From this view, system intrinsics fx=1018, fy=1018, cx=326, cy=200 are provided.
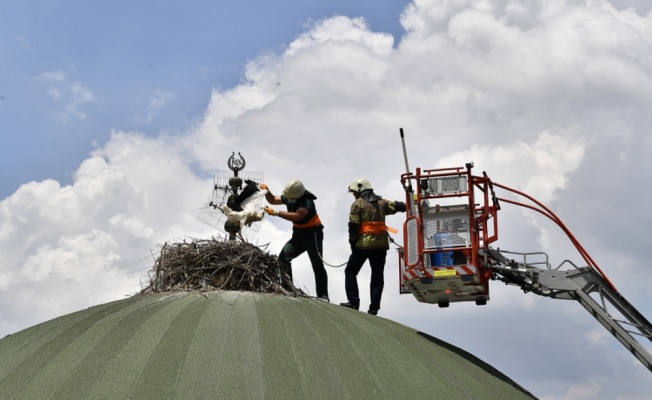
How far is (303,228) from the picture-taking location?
1838 centimetres

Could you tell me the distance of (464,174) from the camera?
16.3m

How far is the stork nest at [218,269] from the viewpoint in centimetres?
1695

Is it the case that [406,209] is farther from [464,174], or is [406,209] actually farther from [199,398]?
[199,398]

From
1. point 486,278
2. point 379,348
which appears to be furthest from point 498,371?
point 379,348

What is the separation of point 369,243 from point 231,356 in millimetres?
5106

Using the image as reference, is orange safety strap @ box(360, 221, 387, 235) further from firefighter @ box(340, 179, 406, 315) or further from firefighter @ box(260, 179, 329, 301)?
firefighter @ box(260, 179, 329, 301)

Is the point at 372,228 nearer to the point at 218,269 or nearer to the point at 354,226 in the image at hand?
the point at 354,226

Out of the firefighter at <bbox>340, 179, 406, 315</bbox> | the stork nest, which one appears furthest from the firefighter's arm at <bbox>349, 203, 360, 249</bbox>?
the stork nest

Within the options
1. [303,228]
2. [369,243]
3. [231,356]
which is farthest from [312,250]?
[231,356]

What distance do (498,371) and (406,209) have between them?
11.0 ft

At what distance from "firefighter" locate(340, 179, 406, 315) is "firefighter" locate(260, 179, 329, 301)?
0.52 m

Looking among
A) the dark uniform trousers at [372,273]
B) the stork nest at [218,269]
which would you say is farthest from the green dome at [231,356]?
the dark uniform trousers at [372,273]

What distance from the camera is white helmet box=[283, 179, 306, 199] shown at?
60.0 feet

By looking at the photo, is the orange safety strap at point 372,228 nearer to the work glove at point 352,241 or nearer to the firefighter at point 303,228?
the work glove at point 352,241
